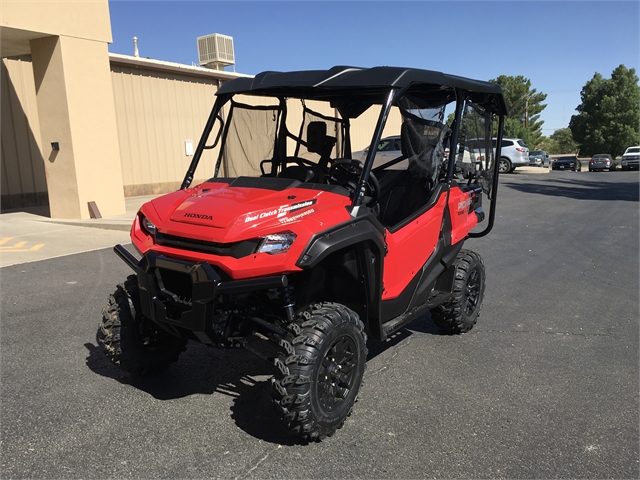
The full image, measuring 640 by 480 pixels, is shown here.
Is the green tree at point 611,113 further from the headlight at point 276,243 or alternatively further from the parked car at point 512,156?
the headlight at point 276,243

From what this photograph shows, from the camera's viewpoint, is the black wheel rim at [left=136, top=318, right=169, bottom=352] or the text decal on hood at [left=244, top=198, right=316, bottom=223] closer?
the text decal on hood at [left=244, top=198, right=316, bottom=223]

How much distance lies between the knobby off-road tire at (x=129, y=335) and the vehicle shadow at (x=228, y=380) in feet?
0.69

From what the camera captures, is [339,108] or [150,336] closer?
[150,336]

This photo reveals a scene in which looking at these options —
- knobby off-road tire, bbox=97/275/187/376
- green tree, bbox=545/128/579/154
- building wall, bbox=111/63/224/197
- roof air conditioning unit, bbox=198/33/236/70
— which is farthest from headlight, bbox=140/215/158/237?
green tree, bbox=545/128/579/154

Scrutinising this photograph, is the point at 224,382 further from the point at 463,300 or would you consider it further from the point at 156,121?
the point at 156,121

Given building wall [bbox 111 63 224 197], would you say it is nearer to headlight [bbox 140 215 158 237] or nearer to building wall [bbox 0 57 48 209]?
building wall [bbox 0 57 48 209]

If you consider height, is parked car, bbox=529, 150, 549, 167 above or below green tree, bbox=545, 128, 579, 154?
below

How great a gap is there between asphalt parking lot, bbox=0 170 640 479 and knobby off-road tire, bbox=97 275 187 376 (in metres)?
0.21

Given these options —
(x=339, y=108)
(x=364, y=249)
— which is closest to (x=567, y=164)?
(x=339, y=108)

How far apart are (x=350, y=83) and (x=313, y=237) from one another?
1.17 meters

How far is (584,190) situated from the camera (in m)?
19.9

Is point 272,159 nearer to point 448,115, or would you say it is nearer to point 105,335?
point 448,115

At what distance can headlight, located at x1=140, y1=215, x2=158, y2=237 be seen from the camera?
134 inches

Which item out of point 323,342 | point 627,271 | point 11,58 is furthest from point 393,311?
point 11,58
